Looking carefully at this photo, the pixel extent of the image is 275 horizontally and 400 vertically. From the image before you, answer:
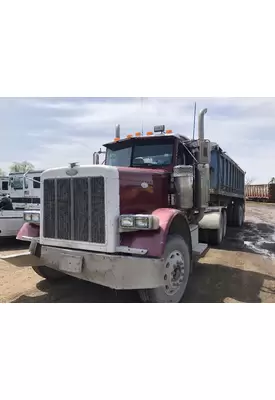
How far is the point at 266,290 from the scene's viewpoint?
4.32m

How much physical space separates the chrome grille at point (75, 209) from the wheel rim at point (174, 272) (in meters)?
0.88

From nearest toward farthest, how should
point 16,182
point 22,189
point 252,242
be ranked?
point 252,242 < point 22,189 < point 16,182

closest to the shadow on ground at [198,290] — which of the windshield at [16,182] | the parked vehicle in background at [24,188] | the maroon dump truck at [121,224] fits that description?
the maroon dump truck at [121,224]

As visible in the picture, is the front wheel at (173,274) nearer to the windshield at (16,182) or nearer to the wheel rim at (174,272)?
the wheel rim at (174,272)

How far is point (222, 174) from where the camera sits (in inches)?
346

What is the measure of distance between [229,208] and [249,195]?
17.8 m

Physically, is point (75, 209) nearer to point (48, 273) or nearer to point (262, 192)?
point (48, 273)

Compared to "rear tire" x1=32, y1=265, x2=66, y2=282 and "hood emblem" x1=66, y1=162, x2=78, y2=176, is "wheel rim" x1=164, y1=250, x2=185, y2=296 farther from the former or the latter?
"rear tire" x1=32, y1=265, x2=66, y2=282

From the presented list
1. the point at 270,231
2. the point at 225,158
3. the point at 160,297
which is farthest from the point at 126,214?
the point at 270,231

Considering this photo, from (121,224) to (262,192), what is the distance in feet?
83.0

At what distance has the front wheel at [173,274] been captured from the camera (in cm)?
336

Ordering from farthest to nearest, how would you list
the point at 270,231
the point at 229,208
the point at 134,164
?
the point at 229,208
the point at 270,231
the point at 134,164

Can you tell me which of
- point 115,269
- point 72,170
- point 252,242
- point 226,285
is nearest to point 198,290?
point 226,285
